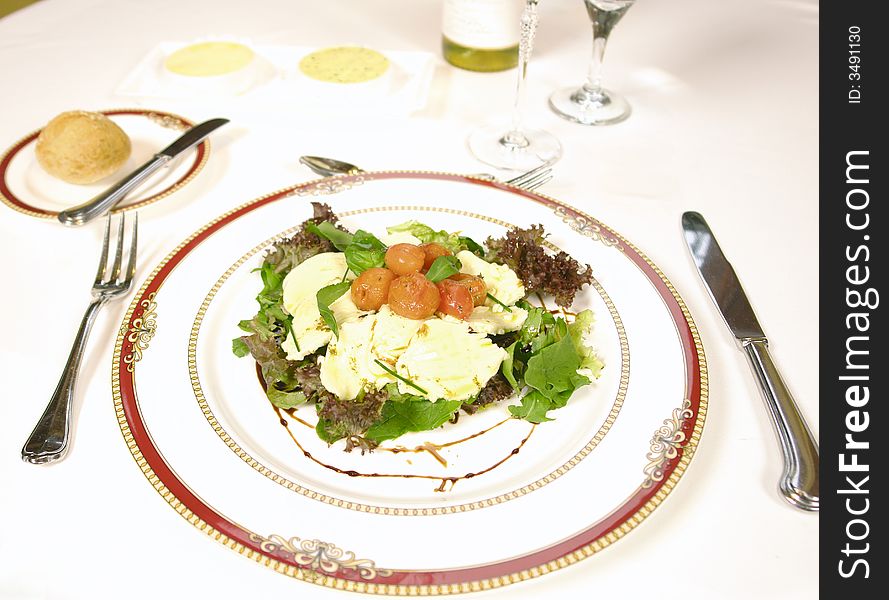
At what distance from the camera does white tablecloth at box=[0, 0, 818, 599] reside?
46.0 inches

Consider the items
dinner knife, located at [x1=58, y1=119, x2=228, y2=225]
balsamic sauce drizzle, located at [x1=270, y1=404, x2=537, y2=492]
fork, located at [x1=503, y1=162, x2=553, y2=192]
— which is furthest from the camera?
fork, located at [x1=503, y1=162, x2=553, y2=192]

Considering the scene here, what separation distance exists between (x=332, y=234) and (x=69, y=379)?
24.3 inches

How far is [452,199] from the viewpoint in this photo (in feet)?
6.23

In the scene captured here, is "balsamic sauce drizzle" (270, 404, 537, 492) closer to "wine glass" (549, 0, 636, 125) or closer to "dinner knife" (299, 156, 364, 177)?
"dinner knife" (299, 156, 364, 177)

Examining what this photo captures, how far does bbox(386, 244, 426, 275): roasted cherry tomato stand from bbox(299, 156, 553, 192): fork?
0.63 metres

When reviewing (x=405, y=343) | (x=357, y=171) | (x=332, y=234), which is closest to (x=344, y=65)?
(x=357, y=171)

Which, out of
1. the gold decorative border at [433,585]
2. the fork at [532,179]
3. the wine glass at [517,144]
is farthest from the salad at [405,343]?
the wine glass at [517,144]

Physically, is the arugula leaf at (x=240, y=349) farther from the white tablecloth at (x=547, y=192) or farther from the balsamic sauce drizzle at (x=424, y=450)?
the white tablecloth at (x=547, y=192)

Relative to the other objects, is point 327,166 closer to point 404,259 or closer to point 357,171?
point 357,171

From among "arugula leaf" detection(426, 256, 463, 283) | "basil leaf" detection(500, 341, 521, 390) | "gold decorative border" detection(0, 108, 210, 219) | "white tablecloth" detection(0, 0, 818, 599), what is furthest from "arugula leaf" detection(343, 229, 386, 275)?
"gold decorative border" detection(0, 108, 210, 219)

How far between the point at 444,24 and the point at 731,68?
43.5 inches
